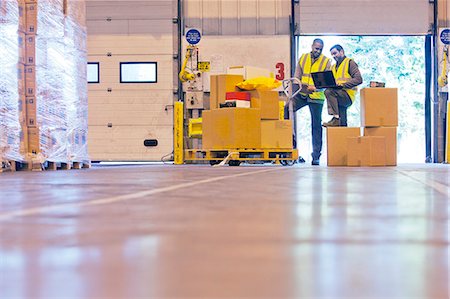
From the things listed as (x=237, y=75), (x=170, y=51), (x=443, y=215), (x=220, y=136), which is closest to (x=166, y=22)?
(x=170, y=51)

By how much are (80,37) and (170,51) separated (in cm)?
382

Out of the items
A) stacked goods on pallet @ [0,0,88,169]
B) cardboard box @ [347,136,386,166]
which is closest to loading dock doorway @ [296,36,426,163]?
cardboard box @ [347,136,386,166]

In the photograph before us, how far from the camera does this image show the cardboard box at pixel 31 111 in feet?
23.5

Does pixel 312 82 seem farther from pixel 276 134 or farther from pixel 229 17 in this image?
pixel 229 17

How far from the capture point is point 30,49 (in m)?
7.26

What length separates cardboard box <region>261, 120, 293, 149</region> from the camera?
8.73 metres

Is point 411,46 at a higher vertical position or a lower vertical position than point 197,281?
higher

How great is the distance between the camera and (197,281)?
3.76 ft

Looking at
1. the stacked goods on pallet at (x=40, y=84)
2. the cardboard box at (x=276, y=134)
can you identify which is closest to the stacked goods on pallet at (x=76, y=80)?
the stacked goods on pallet at (x=40, y=84)

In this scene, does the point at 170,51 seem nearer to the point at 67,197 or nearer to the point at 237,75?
the point at 237,75

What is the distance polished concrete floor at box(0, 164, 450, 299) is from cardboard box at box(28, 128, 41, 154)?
4.44 metres

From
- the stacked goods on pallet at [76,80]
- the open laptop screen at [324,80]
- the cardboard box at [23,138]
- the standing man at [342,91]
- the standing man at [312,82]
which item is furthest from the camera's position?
the standing man at [312,82]

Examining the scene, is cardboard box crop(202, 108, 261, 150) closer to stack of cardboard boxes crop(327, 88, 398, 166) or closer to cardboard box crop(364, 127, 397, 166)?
stack of cardboard boxes crop(327, 88, 398, 166)

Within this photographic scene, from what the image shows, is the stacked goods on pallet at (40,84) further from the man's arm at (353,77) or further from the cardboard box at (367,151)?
the man's arm at (353,77)
